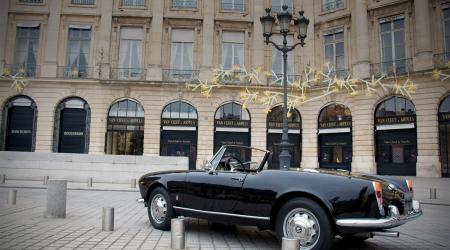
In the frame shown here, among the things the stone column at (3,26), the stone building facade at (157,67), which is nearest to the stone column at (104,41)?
the stone building facade at (157,67)

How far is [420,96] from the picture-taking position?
24.0 meters

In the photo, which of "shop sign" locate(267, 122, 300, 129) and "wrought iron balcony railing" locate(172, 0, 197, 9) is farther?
"wrought iron balcony railing" locate(172, 0, 197, 9)

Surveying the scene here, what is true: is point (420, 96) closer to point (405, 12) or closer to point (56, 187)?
point (405, 12)

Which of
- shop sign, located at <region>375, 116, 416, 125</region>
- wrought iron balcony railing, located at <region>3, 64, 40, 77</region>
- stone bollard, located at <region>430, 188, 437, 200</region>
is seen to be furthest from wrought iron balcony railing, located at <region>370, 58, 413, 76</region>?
wrought iron balcony railing, located at <region>3, 64, 40, 77</region>

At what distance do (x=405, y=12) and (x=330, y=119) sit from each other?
8.56 m

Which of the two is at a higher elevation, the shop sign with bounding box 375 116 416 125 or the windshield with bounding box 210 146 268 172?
the shop sign with bounding box 375 116 416 125

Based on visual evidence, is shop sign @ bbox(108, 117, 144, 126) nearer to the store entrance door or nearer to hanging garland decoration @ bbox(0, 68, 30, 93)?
hanging garland decoration @ bbox(0, 68, 30, 93)

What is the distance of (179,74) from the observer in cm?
2917

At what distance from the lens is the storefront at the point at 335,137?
Result: 27375 mm

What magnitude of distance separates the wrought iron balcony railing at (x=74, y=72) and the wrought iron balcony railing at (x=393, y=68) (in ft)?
65.9

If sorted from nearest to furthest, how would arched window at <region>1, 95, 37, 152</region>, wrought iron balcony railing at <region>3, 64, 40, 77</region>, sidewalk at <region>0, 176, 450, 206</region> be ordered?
sidewalk at <region>0, 176, 450, 206</region> → wrought iron balcony railing at <region>3, 64, 40, 77</region> → arched window at <region>1, 95, 37, 152</region>

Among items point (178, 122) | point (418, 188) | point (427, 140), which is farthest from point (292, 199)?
point (178, 122)

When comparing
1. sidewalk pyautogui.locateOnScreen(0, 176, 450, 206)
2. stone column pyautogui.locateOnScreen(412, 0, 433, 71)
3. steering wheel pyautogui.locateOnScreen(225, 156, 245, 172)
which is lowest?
sidewalk pyautogui.locateOnScreen(0, 176, 450, 206)

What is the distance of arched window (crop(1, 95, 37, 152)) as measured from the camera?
28.8m
